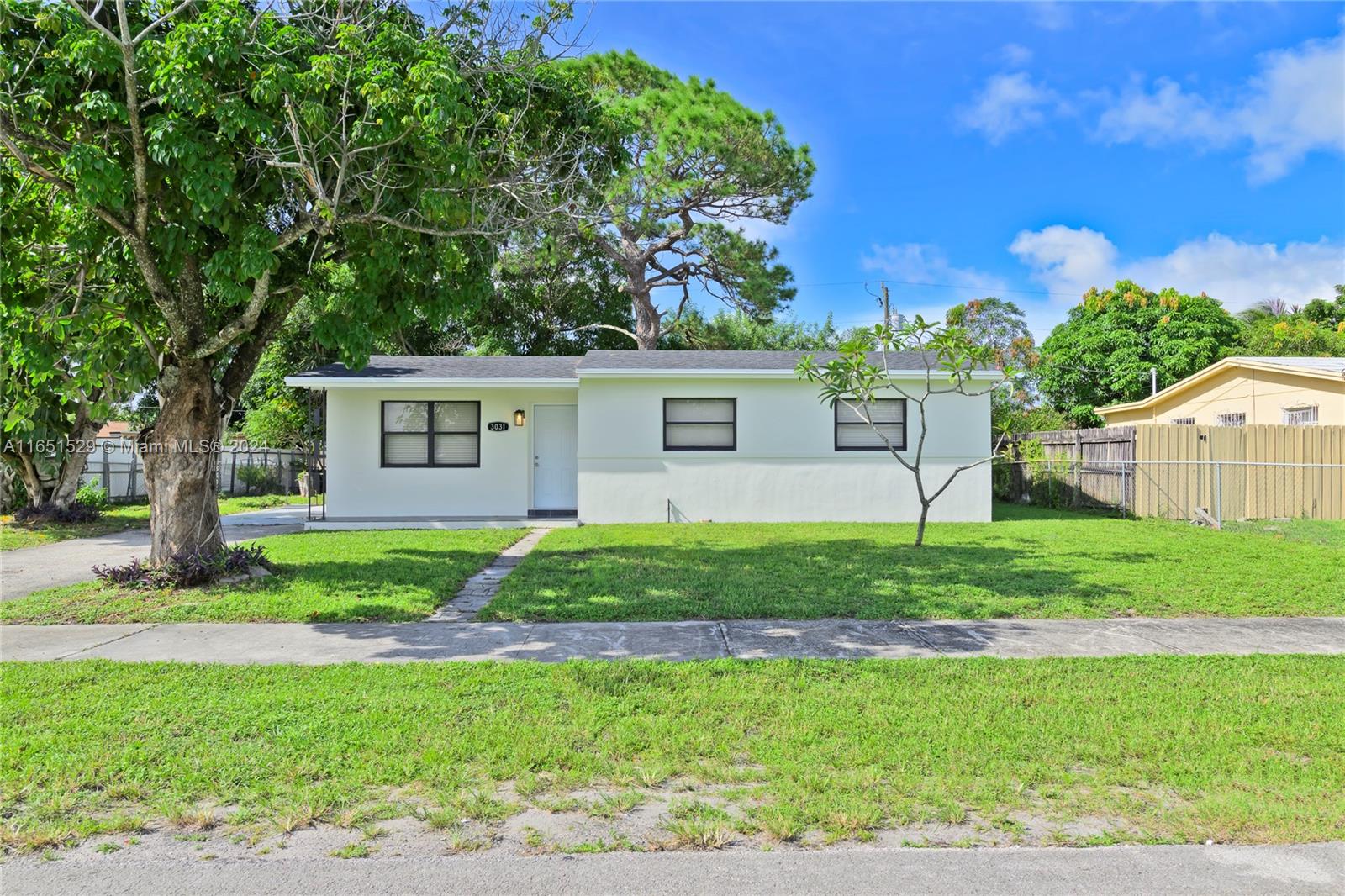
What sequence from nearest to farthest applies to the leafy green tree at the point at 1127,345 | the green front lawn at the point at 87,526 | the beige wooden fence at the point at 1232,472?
the green front lawn at the point at 87,526
the beige wooden fence at the point at 1232,472
the leafy green tree at the point at 1127,345

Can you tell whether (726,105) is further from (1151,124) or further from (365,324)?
(365,324)

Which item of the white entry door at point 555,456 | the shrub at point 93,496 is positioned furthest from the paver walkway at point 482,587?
the shrub at point 93,496

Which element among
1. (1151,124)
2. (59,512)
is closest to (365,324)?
(59,512)

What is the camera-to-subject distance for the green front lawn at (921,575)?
6742mm

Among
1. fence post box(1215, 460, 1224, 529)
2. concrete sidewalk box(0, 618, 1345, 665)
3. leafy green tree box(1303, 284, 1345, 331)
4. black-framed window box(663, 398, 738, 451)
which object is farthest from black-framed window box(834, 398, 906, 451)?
leafy green tree box(1303, 284, 1345, 331)

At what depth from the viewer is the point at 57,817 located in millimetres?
3074

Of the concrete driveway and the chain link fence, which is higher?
the chain link fence

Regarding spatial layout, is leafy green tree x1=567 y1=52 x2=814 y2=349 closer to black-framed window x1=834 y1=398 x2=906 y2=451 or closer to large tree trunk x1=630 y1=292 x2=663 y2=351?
large tree trunk x1=630 y1=292 x2=663 y2=351

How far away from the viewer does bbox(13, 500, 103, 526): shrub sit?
1338 centimetres

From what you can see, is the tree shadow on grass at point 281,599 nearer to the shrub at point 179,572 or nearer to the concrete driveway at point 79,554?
the shrub at point 179,572

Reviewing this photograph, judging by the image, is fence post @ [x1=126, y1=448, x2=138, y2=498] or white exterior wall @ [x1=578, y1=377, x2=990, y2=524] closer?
white exterior wall @ [x1=578, y1=377, x2=990, y2=524]

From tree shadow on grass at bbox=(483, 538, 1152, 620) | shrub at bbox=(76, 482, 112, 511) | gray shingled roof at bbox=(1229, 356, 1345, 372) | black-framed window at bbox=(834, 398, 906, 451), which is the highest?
gray shingled roof at bbox=(1229, 356, 1345, 372)

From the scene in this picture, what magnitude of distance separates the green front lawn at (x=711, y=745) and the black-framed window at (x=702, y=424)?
29.8ft

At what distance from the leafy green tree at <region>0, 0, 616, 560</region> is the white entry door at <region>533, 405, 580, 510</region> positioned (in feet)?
20.0
